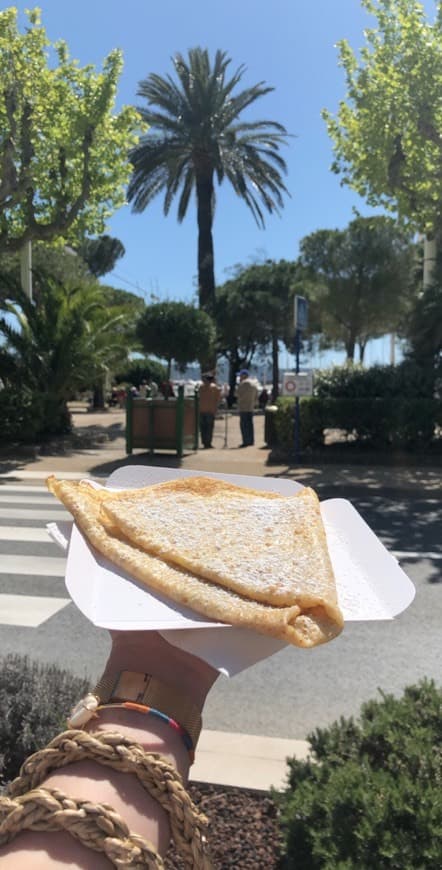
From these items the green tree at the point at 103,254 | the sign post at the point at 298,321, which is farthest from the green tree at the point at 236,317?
the green tree at the point at 103,254

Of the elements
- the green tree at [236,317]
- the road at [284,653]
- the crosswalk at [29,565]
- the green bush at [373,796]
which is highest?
the green tree at [236,317]

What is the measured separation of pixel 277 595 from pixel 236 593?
64mm

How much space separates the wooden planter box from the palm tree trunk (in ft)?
57.6

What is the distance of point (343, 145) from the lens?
50.3 ft

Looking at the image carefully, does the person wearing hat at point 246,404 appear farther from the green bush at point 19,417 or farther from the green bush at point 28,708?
the green bush at point 28,708

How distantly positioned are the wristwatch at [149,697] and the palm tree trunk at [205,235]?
30.8 m

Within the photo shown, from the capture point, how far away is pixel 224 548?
1161 mm

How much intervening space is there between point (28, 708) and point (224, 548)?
1.97 m

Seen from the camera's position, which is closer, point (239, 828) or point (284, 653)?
point (239, 828)

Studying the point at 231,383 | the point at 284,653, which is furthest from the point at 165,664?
the point at 231,383

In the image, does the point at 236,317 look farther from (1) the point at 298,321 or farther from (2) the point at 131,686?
(2) the point at 131,686

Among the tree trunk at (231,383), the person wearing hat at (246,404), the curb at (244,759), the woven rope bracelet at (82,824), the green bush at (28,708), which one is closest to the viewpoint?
the woven rope bracelet at (82,824)

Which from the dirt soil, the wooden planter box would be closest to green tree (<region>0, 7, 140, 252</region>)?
the wooden planter box

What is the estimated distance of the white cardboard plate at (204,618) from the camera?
0.95 m
